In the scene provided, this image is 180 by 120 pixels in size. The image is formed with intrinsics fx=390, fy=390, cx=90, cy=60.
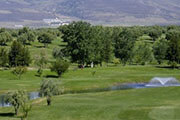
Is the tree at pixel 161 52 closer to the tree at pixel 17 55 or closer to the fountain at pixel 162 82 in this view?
the fountain at pixel 162 82

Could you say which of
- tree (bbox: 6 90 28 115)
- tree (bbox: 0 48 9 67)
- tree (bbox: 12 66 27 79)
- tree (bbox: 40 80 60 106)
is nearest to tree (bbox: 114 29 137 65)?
tree (bbox: 0 48 9 67)

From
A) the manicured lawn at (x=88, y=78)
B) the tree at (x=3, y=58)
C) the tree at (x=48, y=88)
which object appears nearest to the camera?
the tree at (x=48, y=88)

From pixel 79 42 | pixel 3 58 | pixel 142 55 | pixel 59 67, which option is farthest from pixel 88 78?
pixel 142 55

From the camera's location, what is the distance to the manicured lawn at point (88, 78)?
328 feet

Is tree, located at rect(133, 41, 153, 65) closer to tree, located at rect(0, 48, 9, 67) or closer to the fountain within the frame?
the fountain

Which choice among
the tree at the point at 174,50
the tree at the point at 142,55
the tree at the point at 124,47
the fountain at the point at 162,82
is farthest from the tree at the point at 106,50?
the fountain at the point at 162,82

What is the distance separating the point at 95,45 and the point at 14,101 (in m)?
84.4

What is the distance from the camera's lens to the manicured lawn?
9994cm

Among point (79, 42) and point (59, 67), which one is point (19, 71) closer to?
point (59, 67)

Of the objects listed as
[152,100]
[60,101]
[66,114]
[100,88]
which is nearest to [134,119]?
[66,114]

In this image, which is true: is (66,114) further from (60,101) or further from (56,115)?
(60,101)

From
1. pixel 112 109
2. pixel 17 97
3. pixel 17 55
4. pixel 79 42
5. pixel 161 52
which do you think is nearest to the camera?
pixel 17 97

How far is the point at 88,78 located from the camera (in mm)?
113688

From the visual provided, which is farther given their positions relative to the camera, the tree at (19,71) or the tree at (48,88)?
the tree at (19,71)
